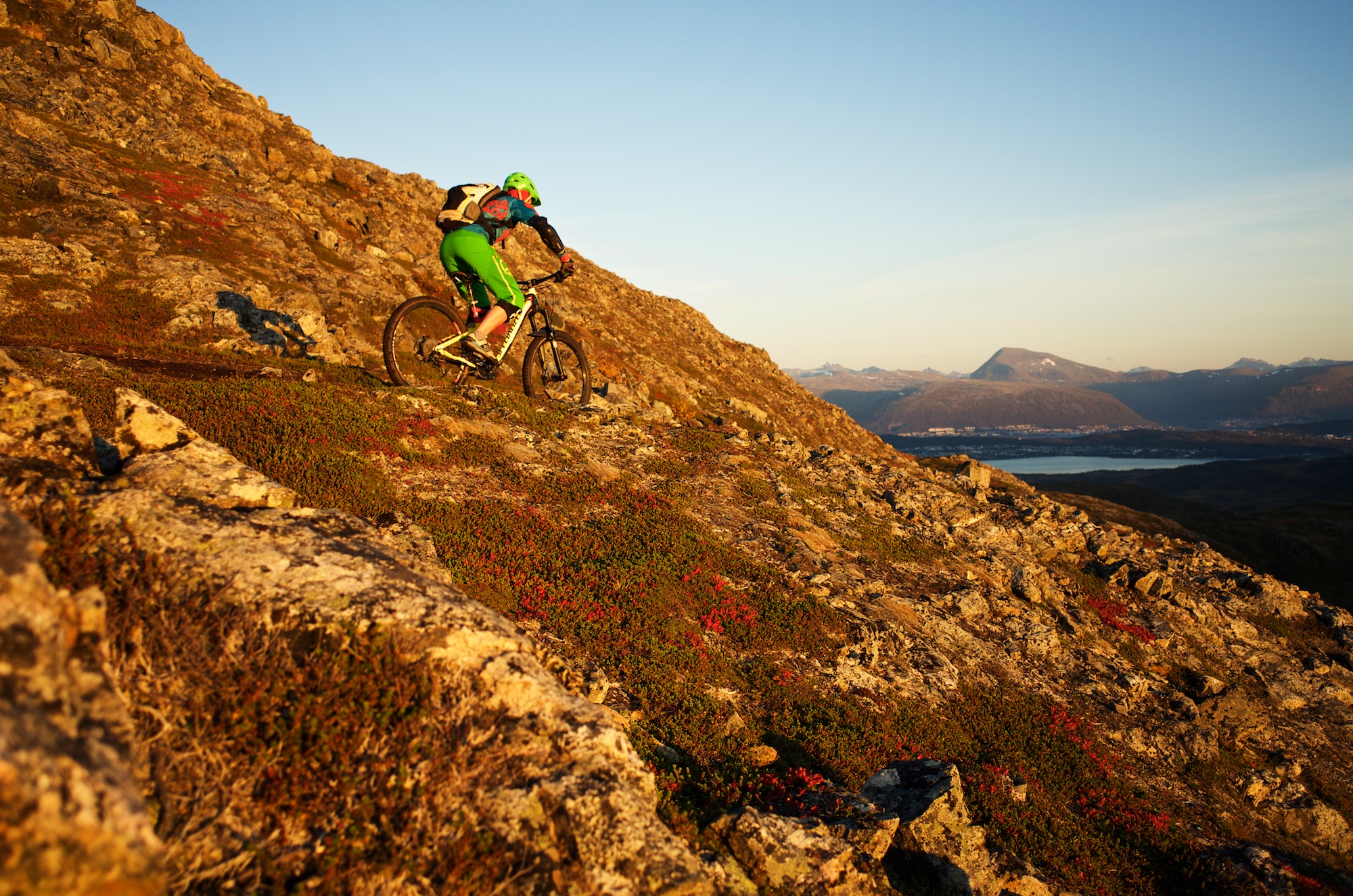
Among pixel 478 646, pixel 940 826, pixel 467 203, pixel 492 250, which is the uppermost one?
pixel 467 203

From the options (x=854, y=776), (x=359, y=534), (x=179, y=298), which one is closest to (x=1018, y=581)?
(x=854, y=776)

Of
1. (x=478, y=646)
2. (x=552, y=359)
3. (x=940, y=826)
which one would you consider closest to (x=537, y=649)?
(x=478, y=646)

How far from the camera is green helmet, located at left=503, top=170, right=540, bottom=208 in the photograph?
1345 cm

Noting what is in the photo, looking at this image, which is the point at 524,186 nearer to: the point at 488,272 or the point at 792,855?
the point at 488,272

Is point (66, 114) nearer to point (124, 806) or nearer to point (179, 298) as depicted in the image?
point (179, 298)

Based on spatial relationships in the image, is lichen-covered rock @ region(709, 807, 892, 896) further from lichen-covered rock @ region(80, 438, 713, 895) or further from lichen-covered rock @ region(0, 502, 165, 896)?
lichen-covered rock @ region(0, 502, 165, 896)

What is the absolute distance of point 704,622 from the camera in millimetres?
14125

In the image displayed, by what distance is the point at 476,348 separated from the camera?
14.8 metres

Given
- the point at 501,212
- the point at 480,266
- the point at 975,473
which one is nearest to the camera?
the point at 501,212

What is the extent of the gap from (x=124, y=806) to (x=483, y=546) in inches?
405

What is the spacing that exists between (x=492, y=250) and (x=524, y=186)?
157 centimetres

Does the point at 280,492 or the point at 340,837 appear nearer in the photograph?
the point at 340,837

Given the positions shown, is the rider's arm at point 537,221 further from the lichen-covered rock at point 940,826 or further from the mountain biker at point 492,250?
the lichen-covered rock at point 940,826

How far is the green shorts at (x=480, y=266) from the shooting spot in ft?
44.8
